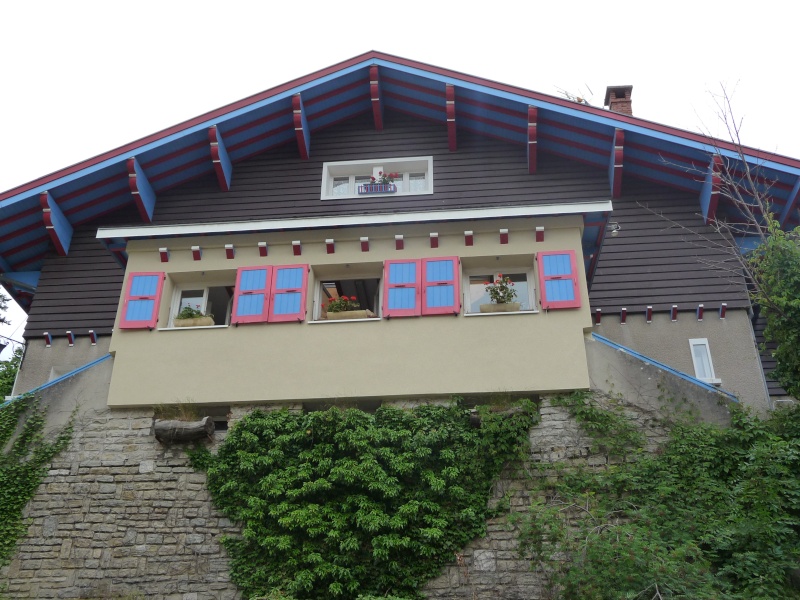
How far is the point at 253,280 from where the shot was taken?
1355 centimetres

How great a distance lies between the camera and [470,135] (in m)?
16.6

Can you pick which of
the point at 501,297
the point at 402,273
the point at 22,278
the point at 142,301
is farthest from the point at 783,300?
the point at 22,278

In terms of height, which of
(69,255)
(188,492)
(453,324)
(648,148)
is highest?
(648,148)

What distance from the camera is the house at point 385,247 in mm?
12672

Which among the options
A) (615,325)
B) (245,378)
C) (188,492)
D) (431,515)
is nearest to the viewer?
(431,515)

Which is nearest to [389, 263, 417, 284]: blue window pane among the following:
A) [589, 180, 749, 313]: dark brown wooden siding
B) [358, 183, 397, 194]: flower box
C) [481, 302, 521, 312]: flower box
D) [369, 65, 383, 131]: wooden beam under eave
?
[481, 302, 521, 312]: flower box

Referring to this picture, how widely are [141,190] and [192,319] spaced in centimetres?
362

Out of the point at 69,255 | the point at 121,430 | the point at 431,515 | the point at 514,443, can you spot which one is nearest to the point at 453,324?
the point at 514,443

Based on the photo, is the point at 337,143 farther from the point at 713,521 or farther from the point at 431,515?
the point at 713,521

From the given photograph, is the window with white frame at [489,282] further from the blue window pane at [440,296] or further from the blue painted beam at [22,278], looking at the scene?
the blue painted beam at [22,278]

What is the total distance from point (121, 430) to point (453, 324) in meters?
5.32


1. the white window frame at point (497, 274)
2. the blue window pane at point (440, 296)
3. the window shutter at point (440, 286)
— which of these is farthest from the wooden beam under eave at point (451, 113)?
the blue window pane at point (440, 296)

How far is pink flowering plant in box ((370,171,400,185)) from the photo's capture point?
15969mm

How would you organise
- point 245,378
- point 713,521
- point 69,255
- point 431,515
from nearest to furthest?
point 713,521, point 431,515, point 245,378, point 69,255
